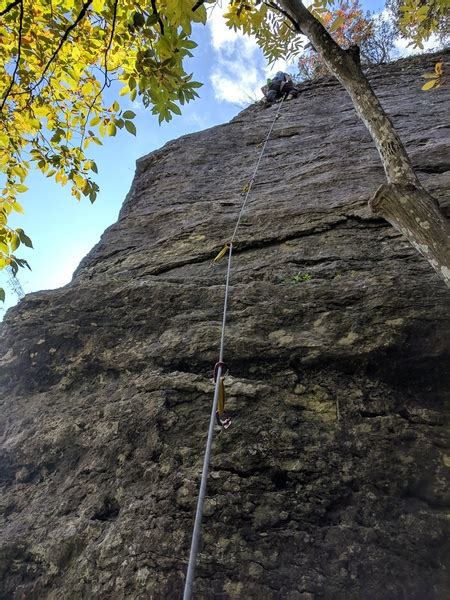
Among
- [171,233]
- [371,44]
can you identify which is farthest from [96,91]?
[371,44]

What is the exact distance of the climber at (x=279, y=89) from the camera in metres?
9.11

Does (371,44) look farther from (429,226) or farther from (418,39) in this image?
(429,226)

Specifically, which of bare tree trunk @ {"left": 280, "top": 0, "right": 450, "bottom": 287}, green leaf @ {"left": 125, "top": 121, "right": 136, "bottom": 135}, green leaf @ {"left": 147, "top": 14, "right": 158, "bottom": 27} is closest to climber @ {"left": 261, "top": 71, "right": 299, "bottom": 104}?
bare tree trunk @ {"left": 280, "top": 0, "right": 450, "bottom": 287}

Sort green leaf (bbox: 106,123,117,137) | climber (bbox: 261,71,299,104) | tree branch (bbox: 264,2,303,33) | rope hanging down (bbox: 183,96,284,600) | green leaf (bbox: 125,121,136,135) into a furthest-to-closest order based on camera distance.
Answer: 1. climber (bbox: 261,71,299,104)
2. tree branch (bbox: 264,2,303,33)
3. green leaf (bbox: 106,123,117,137)
4. green leaf (bbox: 125,121,136,135)
5. rope hanging down (bbox: 183,96,284,600)

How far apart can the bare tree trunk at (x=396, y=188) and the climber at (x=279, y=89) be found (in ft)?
19.4

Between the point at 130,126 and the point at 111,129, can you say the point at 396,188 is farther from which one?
the point at 111,129

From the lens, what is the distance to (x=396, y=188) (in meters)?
2.61

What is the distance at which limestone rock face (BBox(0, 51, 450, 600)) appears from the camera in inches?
94.1

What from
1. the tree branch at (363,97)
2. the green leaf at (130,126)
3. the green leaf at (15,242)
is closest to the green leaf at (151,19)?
the green leaf at (130,126)

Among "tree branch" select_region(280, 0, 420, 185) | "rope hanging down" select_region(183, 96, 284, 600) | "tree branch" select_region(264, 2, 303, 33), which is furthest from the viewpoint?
"tree branch" select_region(264, 2, 303, 33)

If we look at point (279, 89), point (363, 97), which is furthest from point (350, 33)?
point (363, 97)

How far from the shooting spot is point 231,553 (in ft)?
7.88

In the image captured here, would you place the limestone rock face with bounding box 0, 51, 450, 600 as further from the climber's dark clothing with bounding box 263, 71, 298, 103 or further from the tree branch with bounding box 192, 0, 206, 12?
the climber's dark clothing with bounding box 263, 71, 298, 103

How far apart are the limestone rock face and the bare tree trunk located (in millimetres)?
992
